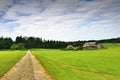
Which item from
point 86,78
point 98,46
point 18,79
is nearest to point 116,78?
point 86,78

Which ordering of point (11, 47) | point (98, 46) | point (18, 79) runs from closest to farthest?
point (18, 79) < point (98, 46) < point (11, 47)

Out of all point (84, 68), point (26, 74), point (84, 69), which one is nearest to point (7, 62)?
point (84, 68)

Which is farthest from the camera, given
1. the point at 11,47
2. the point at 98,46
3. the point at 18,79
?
the point at 11,47

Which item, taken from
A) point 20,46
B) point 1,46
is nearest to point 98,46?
point 20,46

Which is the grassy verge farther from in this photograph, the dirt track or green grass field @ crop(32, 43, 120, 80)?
the dirt track

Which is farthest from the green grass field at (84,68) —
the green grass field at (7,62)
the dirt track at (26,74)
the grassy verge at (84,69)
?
the green grass field at (7,62)

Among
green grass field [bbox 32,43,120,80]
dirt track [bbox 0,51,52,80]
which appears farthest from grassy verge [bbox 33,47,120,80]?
dirt track [bbox 0,51,52,80]

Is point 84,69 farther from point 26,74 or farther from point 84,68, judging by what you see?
point 26,74

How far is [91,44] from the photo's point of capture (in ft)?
586

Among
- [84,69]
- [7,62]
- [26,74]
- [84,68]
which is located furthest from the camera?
[7,62]

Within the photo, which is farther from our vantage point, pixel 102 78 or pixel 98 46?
pixel 98 46

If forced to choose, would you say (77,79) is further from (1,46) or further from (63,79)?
(1,46)

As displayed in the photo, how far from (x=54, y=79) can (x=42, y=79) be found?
1278mm

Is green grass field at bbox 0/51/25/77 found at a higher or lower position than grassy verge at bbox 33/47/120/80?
higher
